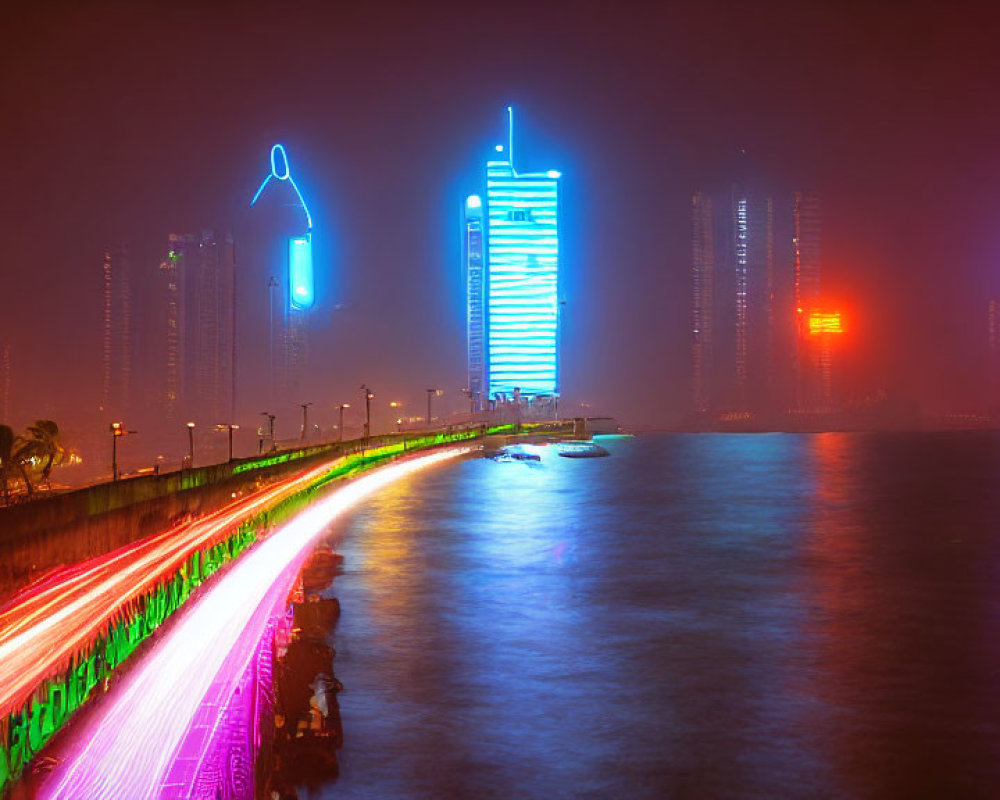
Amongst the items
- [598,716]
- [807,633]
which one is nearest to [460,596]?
[807,633]

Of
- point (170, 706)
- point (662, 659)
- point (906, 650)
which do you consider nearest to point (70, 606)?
point (170, 706)

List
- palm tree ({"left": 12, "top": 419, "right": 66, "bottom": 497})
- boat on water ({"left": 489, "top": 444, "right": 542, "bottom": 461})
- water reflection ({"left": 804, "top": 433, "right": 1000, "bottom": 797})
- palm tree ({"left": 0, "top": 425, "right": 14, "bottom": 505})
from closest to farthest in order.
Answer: water reflection ({"left": 804, "top": 433, "right": 1000, "bottom": 797}) → palm tree ({"left": 0, "top": 425, "right": 14, "bottom": 505}) → palm tree ({"left": 12, "top": 419, "right": 66, "bottom": 497}) → boat on water ({"left": 489, "top": 444, "right": 542, "bottom": 461})

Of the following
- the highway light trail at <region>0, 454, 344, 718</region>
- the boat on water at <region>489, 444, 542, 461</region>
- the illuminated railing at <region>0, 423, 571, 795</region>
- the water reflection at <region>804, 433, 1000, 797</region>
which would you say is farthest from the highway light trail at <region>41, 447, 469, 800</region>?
the boat on water at <region>489, 444, 542, 461</region>

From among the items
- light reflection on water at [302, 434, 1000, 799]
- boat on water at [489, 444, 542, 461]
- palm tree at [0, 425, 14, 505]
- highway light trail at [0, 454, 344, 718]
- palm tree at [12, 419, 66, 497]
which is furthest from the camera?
boat on water at [489, 444, 542, 461]

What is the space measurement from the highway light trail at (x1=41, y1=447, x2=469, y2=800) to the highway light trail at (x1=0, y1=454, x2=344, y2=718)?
0.92 meters

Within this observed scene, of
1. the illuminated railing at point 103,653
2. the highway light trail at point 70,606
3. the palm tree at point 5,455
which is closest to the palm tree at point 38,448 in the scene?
the palm tree at point 5,455

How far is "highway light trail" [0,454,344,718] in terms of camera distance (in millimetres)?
13172

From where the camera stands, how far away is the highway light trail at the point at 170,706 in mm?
11445

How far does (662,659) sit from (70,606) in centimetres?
1097

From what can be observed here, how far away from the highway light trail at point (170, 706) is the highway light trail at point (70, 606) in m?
0.92

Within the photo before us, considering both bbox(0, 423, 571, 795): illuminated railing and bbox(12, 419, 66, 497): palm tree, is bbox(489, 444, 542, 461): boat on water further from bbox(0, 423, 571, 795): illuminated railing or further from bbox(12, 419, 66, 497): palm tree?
bbox(0, 423, 571, 795): illuminated railing

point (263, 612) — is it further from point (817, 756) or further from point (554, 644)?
point (817, 756)

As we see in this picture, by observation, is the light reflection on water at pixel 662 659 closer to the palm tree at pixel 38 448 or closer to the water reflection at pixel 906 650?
the water reflection at pixel 906 650

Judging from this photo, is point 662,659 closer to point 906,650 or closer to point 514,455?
point 906,650
